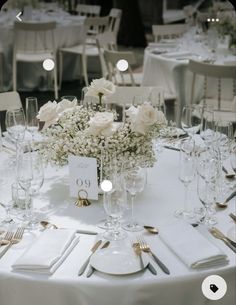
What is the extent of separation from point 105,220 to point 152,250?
246mm

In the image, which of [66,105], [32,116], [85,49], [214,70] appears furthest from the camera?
[85,49]

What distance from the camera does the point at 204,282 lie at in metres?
1.52

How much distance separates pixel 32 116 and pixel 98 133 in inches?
32.8

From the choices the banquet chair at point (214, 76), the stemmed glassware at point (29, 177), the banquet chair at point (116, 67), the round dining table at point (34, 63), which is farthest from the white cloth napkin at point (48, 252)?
the round dining table at point (34, 63)

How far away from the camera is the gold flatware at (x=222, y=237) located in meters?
1.66

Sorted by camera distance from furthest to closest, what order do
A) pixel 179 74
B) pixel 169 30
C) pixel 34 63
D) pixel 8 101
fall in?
1. pixel 34 63
2. pixel 169 30
3. pixel 179 74
4. pixel 8 101

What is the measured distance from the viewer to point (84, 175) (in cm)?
187

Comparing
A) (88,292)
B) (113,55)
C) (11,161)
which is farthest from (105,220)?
(113,55)

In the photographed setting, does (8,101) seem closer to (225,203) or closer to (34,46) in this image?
(225,203)

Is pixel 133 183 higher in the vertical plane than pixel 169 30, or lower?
lower

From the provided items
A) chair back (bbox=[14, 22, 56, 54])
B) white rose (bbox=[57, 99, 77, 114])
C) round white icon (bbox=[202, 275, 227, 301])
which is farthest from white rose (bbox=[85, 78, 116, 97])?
chair back (bbox=[14, 22, 56, 54])

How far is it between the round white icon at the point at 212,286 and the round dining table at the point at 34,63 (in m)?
5.52

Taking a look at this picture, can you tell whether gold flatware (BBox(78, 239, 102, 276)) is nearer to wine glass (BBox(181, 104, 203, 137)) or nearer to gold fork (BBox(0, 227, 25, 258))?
gold fork (BBox(0, 227, 25, 258))

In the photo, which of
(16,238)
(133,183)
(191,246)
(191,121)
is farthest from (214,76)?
(16,238)
